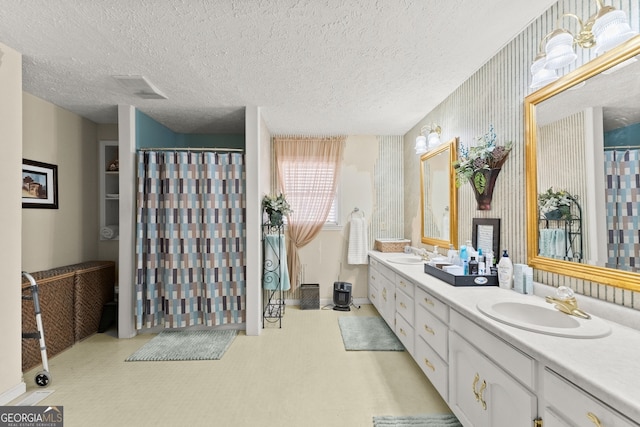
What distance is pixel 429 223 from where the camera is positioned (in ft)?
11.3

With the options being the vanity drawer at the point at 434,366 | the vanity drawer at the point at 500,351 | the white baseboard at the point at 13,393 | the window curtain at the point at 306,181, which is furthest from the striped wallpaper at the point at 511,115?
the white baseboard at the point at 13,393

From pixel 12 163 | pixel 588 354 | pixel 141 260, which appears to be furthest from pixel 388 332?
pixel 12 163

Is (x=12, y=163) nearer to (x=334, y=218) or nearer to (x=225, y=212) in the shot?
(x=225, y=212)

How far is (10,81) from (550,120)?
3660mm

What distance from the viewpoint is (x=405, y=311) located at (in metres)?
2.62

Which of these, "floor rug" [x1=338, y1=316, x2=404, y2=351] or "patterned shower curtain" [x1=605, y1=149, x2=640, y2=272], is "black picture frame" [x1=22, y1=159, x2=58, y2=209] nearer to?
"floor rug" [x1=338, y1=316, x2=404, y2=351]

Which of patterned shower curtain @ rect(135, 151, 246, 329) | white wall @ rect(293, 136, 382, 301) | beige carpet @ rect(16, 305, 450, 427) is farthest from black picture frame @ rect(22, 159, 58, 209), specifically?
white wall @ rect(293, 136, 382, 301)

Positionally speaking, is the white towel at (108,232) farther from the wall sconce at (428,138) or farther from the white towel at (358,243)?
the wall sconce at (428,138)

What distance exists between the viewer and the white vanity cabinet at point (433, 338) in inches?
A: 73.5

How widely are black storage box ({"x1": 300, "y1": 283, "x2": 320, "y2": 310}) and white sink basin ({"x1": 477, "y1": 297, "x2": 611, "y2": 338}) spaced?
9.00ft

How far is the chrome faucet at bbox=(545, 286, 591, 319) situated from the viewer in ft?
4.65

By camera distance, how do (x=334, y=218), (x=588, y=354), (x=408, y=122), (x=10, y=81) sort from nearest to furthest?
(x=588, y=354) < (x=10, y=81) < (x=408, y=122) < (x=334, y=218)

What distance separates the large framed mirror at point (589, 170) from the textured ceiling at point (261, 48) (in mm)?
610

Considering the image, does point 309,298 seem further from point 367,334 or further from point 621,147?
point 621,147
